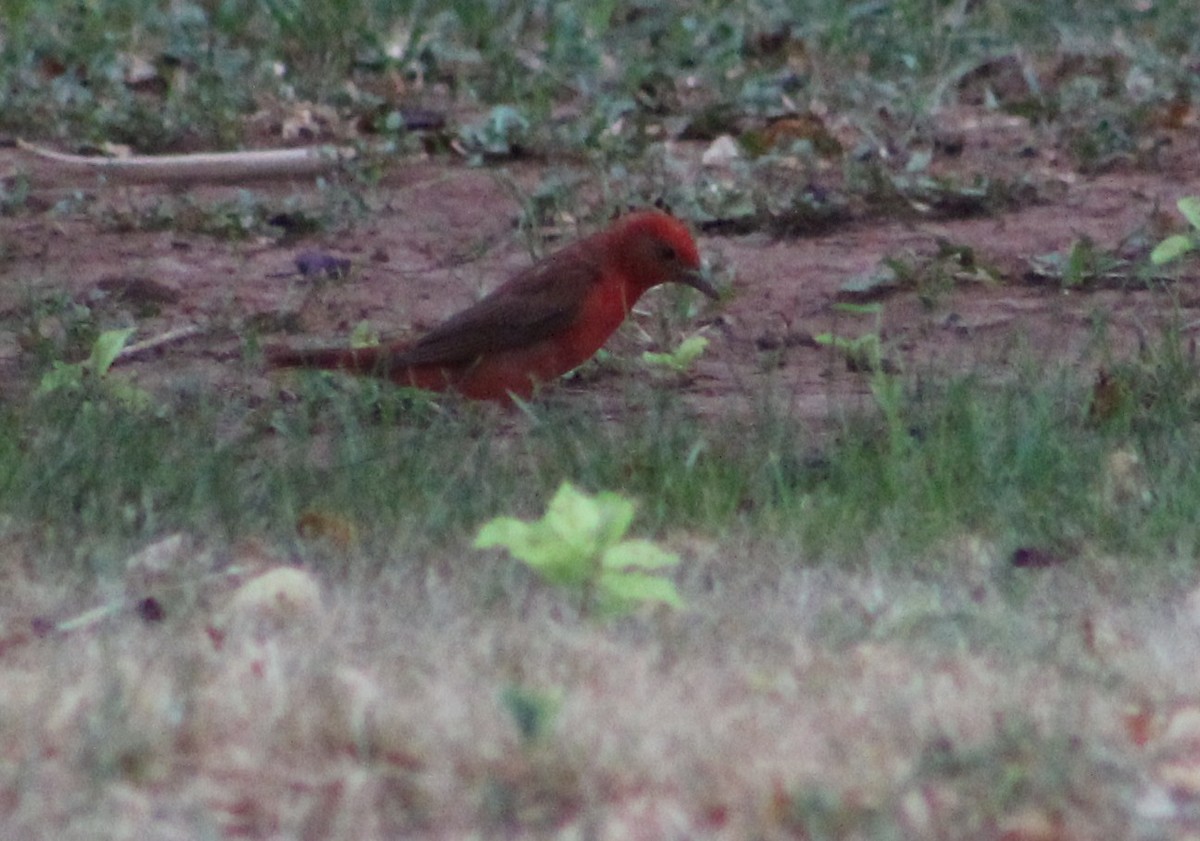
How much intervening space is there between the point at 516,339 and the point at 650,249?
19.1 inches

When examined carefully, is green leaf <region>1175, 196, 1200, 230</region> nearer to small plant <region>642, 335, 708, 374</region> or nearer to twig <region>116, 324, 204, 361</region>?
small plant <region>642, 335, 708, 374</region>

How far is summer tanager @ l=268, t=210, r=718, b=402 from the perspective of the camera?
5.86m

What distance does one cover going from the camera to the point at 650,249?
6.18 m

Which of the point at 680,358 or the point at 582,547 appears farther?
the point at 680,358

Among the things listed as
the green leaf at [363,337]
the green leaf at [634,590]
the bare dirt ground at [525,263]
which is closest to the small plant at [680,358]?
the bare dirt ground at [525,263]

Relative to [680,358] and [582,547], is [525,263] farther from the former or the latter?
[582,547]

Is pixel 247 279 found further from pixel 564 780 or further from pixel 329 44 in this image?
pixel 564 780

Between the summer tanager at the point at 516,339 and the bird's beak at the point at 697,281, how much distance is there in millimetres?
194

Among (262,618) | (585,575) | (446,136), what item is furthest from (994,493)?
(446,136)

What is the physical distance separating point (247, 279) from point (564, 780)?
425cm

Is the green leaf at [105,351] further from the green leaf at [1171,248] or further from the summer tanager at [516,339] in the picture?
the green leaf at [1171,248]

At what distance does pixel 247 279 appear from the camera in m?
6.95

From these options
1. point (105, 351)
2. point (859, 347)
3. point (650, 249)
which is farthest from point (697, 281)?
point (105, 351)

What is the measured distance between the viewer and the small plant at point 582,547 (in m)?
3.70
